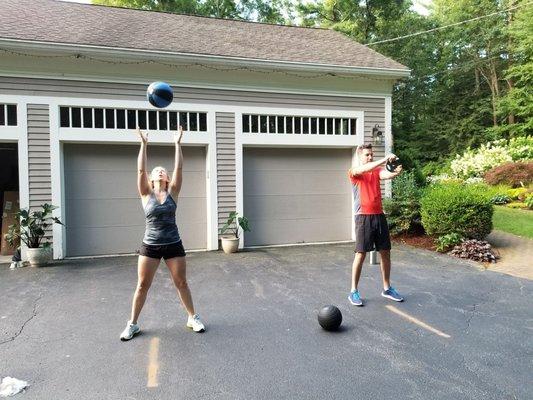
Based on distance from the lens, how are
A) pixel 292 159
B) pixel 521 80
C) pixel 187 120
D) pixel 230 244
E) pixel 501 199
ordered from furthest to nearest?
pixel 521 80, pixel 501 199, pixel 292 159, pixel 187 120, pixel 230 244

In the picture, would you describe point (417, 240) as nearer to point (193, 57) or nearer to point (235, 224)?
point (235, 224)

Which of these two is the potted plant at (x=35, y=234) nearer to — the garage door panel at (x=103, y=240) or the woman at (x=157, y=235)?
the garage door panel at (x=103, y=240)

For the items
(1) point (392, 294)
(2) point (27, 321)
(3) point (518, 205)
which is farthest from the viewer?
(3) point (518, 205)

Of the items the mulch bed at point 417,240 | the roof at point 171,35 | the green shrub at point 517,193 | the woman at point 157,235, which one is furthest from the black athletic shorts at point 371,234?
the green shrub at point 517,193

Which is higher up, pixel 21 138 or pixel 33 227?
pixel 21 138

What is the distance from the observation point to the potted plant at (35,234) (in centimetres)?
644

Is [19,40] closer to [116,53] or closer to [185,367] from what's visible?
[116,53]

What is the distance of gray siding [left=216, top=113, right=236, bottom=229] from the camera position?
780 centimetres

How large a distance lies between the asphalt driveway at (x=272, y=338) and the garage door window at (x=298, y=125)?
332 cm

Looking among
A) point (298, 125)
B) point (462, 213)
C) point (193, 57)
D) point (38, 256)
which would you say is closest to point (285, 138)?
point (298, 125)

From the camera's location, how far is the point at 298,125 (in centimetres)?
830

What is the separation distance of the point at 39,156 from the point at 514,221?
991 centimetres

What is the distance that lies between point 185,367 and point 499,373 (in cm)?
228

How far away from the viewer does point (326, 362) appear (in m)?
3.06
